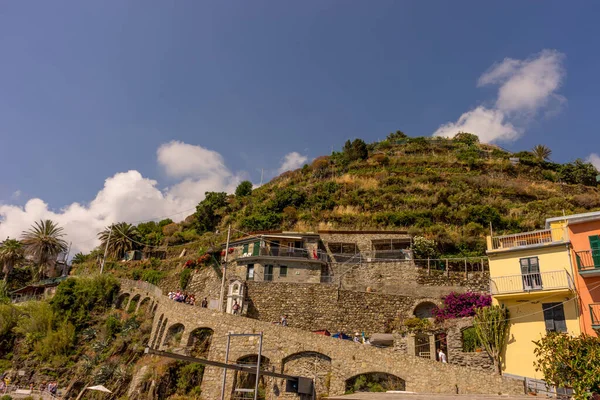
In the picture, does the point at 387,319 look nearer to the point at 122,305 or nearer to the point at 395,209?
the point at 395,209

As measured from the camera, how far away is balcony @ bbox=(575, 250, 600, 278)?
65.6 ft

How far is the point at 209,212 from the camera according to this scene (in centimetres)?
5588

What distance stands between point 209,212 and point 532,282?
41465 mm

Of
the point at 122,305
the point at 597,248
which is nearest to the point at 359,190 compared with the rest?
the point at 122,305

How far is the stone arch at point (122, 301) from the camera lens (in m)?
39.3

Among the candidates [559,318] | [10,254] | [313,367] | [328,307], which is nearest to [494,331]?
[559,318]

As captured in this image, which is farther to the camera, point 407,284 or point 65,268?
point 65,268

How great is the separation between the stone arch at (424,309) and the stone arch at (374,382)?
813 cm

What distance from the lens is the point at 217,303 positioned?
31.1 meters

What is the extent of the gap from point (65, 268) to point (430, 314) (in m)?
48.4

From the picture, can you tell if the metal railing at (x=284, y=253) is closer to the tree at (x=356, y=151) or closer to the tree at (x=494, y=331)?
the tree at (x=494, y=331)

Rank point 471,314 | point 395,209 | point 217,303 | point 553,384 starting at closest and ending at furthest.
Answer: point 553,384
point 471,314
point 217,303
point 395,209

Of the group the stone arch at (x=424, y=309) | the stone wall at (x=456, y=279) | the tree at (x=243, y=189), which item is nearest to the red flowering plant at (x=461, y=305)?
the stone arch at (x=424, y=309)

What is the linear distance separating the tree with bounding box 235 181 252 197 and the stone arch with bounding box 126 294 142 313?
26.2 metres
